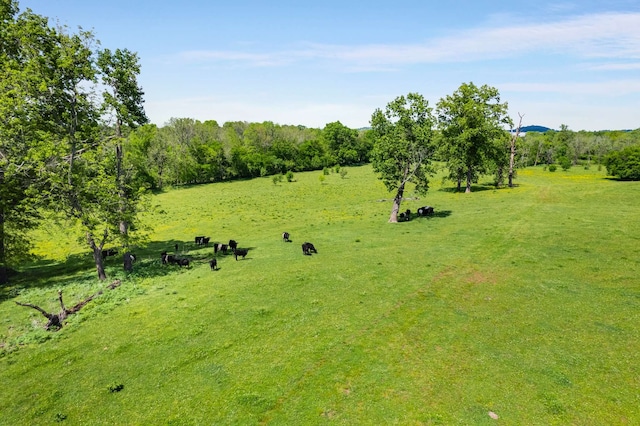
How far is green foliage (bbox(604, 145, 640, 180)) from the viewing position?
7194cm

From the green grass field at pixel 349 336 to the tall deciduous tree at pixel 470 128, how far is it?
102 ft

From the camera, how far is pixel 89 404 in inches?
542

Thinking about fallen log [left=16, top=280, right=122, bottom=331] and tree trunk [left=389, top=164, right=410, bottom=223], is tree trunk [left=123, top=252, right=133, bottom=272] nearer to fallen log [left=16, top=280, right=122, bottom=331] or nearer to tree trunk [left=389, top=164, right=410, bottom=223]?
fallen log [left=16, top=280, right=122, bottom=331]

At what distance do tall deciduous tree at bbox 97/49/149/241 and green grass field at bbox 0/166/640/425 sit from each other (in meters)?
6.09

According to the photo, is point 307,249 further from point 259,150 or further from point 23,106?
point 259,150

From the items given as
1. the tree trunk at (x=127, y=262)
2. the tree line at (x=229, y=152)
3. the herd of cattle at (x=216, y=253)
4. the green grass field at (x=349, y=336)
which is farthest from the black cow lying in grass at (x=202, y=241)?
the tree line at (x=229, y=152)

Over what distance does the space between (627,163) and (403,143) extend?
64.4m

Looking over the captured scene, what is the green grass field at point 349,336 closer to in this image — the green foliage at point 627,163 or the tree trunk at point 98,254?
the tree trunk at point 98,254

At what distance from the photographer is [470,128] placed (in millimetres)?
64875

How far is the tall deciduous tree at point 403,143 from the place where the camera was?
42.5 metres

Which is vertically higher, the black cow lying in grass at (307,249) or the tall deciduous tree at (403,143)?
the tall deciduous tree at (403,143)

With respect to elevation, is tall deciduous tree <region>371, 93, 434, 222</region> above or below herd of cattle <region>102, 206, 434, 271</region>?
above

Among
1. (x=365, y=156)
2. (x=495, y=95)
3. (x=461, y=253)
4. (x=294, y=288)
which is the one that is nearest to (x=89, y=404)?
(x=294, y=288)

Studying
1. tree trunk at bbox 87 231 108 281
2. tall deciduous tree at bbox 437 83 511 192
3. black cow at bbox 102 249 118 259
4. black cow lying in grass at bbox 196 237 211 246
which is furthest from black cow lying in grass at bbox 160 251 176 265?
tall deciduous tree at bbox 437 83 511 192
